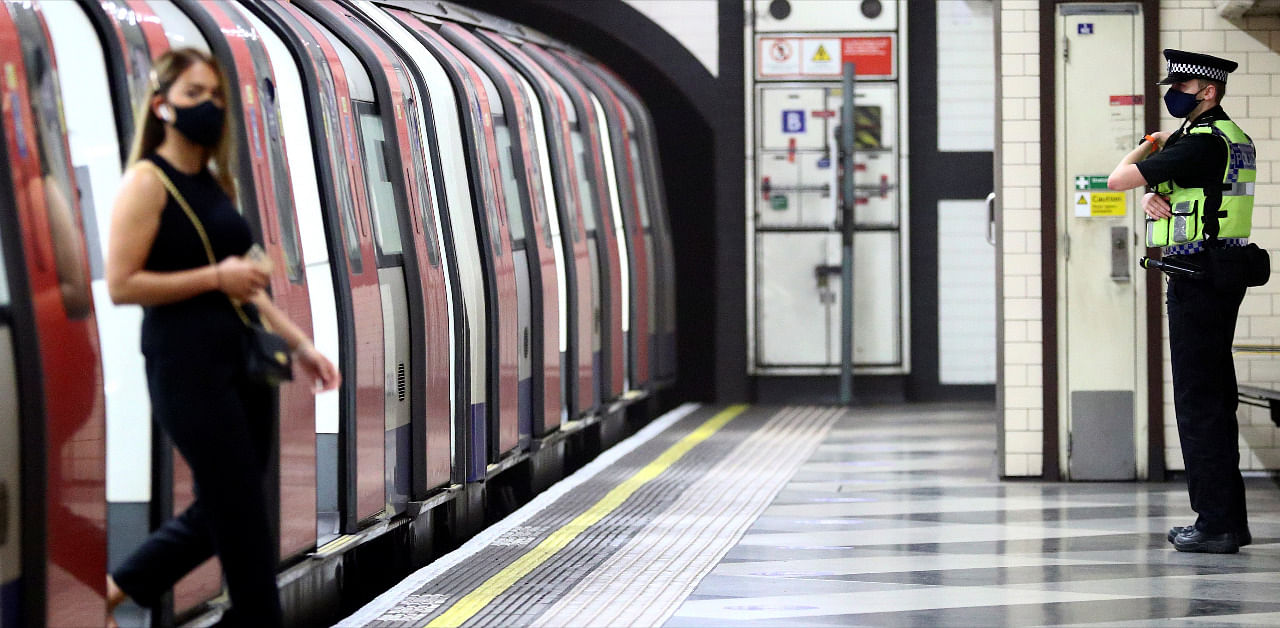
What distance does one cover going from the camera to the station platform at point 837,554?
207 inches

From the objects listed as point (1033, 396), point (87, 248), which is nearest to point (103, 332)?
point (87, 248)

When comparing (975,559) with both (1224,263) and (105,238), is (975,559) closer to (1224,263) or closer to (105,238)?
(1224,263)

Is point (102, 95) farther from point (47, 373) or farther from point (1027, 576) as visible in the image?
point (1027, 576)

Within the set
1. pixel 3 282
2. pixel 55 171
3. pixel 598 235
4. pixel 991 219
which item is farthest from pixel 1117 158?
pixel 3 282

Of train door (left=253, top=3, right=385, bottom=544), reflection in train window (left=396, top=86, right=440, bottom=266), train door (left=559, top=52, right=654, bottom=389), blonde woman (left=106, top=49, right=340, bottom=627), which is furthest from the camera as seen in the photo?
train door (left=559, top=52, right=654, bottom=389)

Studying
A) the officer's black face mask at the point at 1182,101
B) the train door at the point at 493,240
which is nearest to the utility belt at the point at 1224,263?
the officer's black face mask at the point at 1182,101

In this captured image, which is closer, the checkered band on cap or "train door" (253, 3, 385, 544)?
"train door" (253, 3, 385, 544)

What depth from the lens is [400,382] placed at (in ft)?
20.3

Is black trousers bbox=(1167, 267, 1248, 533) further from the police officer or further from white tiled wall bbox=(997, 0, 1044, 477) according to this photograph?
white tiled wall bbox=(997, 0, 1044, 477)

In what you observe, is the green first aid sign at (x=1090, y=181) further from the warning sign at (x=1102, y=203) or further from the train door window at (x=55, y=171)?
the train door window at (x=55, y=171)

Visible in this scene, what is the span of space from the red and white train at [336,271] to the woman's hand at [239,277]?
0.36 metres

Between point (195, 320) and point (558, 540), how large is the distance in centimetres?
317

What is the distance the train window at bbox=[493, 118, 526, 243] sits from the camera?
8.30m

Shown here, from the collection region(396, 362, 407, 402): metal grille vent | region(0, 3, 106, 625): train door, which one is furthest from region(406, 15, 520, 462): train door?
region(0, 3, 106, 625): train door
